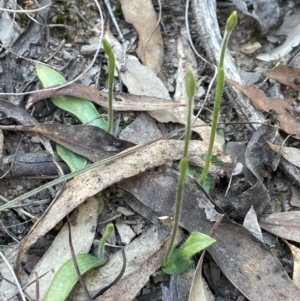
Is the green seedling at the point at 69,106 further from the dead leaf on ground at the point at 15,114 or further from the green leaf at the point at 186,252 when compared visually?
the green leaf at the point at 186,252

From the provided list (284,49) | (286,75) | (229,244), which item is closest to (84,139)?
(229,244)

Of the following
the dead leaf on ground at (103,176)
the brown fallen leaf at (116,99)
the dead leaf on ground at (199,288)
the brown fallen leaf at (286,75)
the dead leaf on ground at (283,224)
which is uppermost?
the brown fallen leaf at (286,75)

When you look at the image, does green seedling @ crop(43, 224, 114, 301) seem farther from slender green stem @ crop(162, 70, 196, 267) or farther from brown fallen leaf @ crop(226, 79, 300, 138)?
brown fallen leaf @ crop(226, 79, 300, 138)

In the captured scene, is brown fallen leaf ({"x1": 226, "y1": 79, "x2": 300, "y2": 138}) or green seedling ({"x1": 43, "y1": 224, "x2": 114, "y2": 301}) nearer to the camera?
green seedling ({"x1": 43, "y1": 224, "x2": 114, "y2": 301})

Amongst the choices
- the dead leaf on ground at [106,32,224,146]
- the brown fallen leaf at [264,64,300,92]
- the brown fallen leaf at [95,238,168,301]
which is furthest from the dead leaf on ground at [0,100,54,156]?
the brown fallen leaf at [264,64,300,92]

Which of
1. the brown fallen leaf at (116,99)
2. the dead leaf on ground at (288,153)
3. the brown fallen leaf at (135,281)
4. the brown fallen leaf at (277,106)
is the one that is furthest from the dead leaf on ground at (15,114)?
the dead leaf on ground at (288,153)

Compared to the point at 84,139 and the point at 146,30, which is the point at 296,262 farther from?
the point at 146,30

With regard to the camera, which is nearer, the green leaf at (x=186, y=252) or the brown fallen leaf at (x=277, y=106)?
the green leaf at (x=186, y=252)
